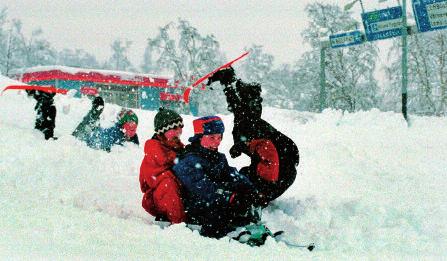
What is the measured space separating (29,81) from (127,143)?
2680 centimetres

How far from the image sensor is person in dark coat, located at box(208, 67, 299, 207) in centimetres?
516

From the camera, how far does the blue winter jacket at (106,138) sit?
349 inches

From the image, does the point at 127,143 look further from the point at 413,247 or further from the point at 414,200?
the point at 413,247

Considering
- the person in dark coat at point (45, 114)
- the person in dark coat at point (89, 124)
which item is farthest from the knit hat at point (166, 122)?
the person in dark coat at point (45, 114)

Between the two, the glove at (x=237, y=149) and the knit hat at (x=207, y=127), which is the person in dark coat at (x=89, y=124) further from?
the knit hat at (x=207, y=127)

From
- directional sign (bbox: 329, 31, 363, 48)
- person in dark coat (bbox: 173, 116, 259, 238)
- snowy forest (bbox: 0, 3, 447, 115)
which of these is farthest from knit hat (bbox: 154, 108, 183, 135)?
snowy forest (bbox: 0, 3, 447, 115)

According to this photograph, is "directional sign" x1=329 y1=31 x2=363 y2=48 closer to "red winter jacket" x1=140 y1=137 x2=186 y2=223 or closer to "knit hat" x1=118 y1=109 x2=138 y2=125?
"knit hat" x1=118 y1=109 x2=138 y2=125

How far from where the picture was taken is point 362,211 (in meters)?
5.26

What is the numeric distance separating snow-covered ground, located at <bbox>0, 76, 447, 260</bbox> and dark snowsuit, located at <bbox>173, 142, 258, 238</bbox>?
15.3 inches

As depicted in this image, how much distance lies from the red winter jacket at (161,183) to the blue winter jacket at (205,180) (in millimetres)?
96

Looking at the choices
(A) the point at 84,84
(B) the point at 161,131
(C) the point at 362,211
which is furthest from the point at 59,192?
(A) the point at 84,84

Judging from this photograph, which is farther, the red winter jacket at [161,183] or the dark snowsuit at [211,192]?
the red winter jacket at [161,183]

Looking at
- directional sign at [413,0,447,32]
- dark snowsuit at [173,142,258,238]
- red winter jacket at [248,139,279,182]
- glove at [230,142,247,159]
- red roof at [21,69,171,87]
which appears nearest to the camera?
dark snowsuit at [173,142,258,238]

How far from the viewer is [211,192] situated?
14.1 feet
